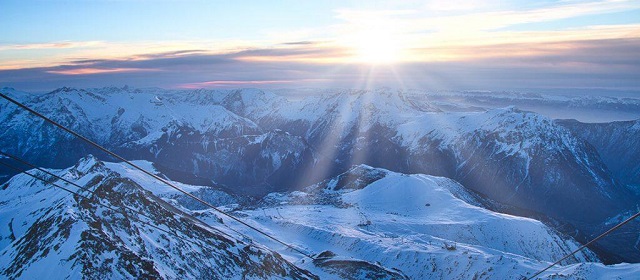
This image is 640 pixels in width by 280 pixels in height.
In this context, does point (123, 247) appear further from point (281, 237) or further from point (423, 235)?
point (423, 235)

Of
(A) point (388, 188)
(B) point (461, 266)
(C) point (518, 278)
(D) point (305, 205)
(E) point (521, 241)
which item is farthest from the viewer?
(A) point (388, 188)

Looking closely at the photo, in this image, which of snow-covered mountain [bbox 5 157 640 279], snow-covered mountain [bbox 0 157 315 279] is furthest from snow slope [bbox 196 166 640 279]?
snow-covered mountain [bbox 0 157 315 279]

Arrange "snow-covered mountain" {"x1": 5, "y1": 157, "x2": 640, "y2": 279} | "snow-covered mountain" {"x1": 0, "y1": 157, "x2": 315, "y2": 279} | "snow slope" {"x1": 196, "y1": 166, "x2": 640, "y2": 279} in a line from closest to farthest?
"snow-covered mountain" {"x1": 0, "y1": 157, "x2": 315, "y2": 279}
"snow-covered mountain" {"x1": 5, "y1": 157, "x2": 640, "y2": 279}
"snow slope" {"x1": 196, "y1": 166, "x2": 640, "y2": 279}

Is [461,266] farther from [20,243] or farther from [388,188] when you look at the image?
[388,188]

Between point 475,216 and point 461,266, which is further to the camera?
point 475,216

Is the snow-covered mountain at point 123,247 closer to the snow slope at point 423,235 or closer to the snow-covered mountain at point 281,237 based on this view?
the snow-covered mountain at point 281,237

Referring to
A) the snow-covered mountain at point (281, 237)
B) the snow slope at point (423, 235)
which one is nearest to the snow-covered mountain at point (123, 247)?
the snow-covered mountain at point (281, 237)

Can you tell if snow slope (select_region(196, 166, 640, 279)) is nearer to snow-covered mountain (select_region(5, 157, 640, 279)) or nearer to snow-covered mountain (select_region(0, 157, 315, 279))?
snow-covered mountain (select_region(5, 157, 640, 279))

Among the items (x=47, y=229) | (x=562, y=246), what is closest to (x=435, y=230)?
(x=562, y=246)
